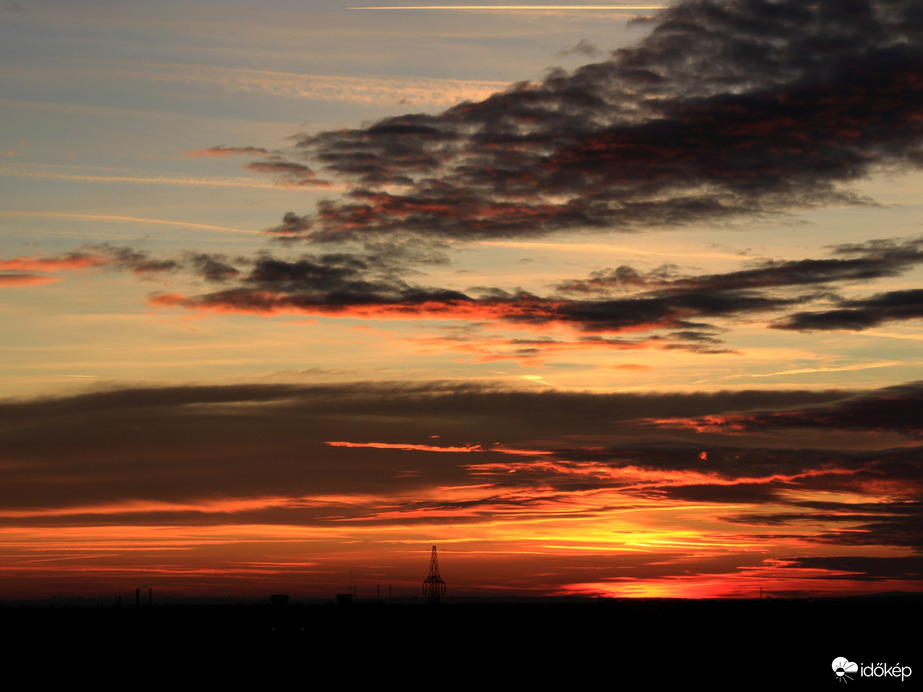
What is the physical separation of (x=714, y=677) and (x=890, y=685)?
1445 cm

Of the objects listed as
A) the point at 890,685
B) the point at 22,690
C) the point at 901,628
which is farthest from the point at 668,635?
the point at 22,690

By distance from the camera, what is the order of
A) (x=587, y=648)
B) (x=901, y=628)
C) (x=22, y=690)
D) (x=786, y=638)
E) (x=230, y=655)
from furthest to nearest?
(x=901, y=628) → (x=786, y=638) → (x=587, y=648) → (x=230, y=655) → (x=22, y=690)

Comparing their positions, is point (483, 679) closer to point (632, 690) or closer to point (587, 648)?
point (632, 690)

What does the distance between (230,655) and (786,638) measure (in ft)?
261

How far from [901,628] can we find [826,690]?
99.9m

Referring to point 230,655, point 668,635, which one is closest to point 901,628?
point 668,635

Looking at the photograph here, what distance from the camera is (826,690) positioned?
83125 millimetres

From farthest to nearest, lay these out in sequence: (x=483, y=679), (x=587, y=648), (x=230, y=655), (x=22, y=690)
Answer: (x=587, y=648) → (x=230, y=655) → (x=483, y=679) → (x=22, y=690)

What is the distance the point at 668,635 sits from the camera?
147000 millimetres

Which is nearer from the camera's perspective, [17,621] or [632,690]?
[632,690]

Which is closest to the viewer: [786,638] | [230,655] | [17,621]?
[230,655]

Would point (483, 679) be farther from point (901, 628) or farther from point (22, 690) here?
point (901, 628)

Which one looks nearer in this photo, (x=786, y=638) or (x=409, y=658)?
(x=409, y=658)

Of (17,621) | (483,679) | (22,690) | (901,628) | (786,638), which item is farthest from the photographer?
(17,621)
